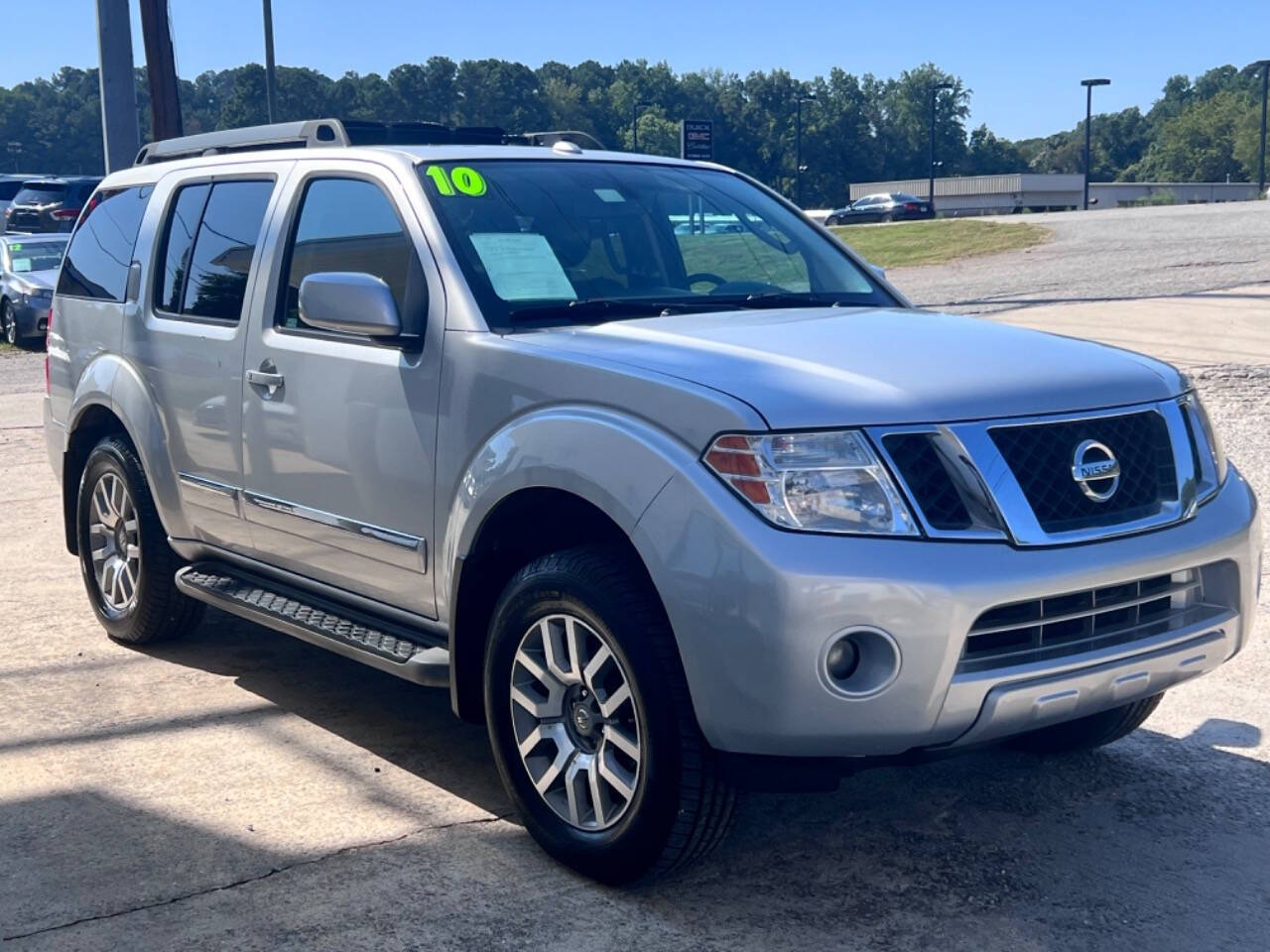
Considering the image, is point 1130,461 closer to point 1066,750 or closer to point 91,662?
point 1066,750

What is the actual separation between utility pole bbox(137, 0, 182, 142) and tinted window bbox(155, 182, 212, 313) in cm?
1049

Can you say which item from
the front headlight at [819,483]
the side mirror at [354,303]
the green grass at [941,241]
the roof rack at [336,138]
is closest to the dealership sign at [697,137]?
the green grass at [941,241]

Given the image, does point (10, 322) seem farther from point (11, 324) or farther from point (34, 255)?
point (34, 255)

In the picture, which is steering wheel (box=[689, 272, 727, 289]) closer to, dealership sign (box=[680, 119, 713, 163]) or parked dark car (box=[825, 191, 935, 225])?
dealership sign (box=[680, 119, 713, 163])

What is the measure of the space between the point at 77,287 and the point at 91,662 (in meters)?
1.64

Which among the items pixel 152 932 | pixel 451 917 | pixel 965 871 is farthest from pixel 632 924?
pixel 152 932

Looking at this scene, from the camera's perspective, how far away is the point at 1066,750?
4652mm

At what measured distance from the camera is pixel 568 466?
373cm

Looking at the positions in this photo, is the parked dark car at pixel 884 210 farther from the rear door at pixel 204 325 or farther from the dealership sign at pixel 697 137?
the rear door at pixel 204 325

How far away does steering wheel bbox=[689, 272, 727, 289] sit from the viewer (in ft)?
15.8

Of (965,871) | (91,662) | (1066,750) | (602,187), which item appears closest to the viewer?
(965,871)

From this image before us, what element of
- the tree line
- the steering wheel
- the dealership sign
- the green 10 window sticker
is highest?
the tree line

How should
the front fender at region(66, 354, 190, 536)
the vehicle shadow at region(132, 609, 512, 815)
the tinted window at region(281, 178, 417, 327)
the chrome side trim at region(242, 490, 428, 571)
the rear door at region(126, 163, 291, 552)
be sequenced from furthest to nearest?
the front fender at region(66, 354, 190, 536) → the rear door at region(126, 163, 291, 552) → the vehicle shadow at region(132, 609, 512, 815) → the tinted window at region(281, 178, 417, 327) → the chrome side trim at region(242, 490, 428, 571)

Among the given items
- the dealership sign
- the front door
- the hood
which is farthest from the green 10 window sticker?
the dealership sign
